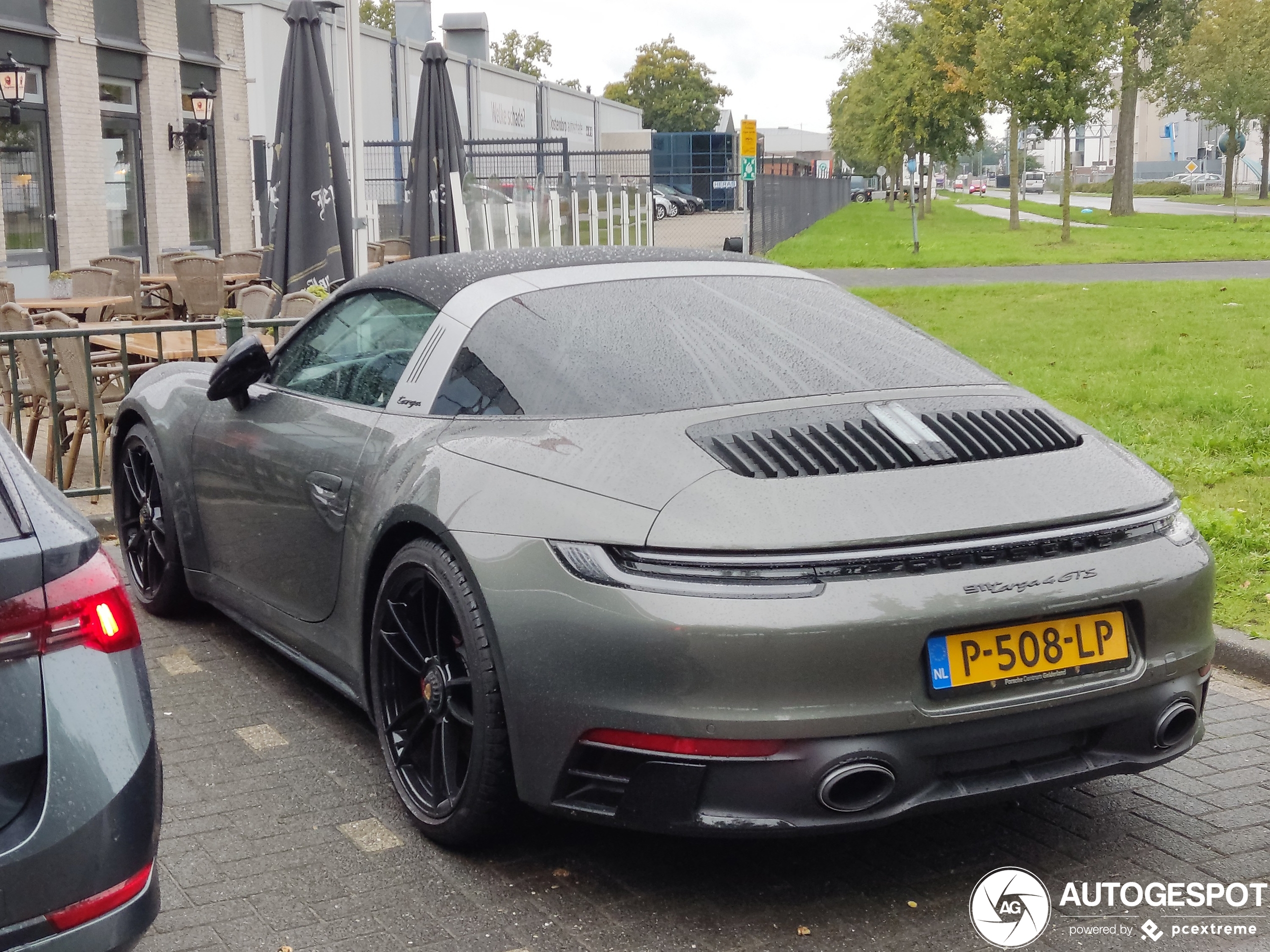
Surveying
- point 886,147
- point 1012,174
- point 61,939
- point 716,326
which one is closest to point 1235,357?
point 716,326

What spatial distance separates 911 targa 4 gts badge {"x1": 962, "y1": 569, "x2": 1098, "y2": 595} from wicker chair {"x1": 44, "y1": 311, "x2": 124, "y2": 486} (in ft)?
18.3

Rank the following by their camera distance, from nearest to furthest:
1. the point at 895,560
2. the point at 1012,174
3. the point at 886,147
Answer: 1. the point at 895,560
2. the point at 1012,174
3. the point at 886,147

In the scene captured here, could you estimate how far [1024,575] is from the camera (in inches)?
114

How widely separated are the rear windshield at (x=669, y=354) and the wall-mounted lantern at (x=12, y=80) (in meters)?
16.3

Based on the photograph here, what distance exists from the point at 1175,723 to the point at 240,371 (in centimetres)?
288

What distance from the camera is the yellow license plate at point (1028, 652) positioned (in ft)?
9.30

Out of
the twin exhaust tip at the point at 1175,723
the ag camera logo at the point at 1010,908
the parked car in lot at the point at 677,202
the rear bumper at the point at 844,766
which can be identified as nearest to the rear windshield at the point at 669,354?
the rear bumper at the point at 844,766

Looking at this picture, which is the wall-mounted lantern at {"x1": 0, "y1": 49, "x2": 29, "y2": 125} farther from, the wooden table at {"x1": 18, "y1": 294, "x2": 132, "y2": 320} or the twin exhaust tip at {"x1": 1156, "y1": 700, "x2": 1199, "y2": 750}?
the twin exhaust tip at {"x1": 1156, "y1": 700, "x2": 1199, "y2": 750}

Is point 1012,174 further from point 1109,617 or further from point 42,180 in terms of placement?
point 1109,617

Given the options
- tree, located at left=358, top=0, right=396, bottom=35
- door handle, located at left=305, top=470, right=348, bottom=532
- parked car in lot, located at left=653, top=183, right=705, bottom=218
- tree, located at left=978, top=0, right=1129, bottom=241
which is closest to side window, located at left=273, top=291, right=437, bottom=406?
door handle, located at left=305, top=470, right=348, bottom=532

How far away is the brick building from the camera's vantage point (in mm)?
19016

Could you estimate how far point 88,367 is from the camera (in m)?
7.24

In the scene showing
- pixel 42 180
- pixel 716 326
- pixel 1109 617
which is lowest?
pixel 1109 617

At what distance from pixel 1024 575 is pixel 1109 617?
9.8 inches
